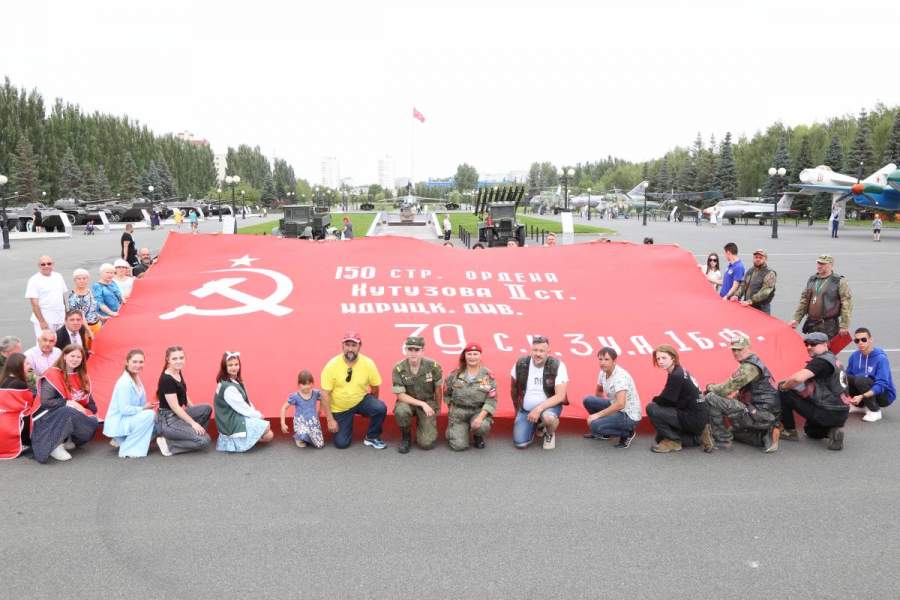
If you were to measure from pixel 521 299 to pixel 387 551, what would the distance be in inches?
235

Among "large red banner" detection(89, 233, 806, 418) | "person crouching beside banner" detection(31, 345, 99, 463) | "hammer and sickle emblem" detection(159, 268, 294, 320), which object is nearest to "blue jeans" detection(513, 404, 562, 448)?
"large red banner" detection(89, 233, 806, 418)

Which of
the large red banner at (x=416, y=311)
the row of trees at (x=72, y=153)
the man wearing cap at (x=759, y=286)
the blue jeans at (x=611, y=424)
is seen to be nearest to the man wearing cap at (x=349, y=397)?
the large red banner at (x=416, y=311)

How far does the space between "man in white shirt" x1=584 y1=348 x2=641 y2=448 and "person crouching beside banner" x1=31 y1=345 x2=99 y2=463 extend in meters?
5.24

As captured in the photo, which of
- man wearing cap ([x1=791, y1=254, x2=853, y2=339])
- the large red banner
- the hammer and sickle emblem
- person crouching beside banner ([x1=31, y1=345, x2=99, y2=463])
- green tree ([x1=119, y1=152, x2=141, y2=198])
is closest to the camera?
person crouching beside banner ([x1=31, y1=345, x2=99, y2=463])

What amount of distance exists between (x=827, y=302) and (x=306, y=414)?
6.89 meters

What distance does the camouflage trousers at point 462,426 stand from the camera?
6.59 metres

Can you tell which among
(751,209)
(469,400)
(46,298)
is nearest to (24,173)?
(751,209)

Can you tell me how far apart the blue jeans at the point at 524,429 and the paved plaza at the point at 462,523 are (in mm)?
140

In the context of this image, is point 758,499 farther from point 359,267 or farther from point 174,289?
point 174,289

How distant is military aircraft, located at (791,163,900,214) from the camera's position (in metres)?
38.5

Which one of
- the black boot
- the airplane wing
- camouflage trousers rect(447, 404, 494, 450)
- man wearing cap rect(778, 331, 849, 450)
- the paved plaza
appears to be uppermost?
the airplane wing

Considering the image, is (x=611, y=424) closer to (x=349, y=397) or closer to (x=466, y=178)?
(x=349, y=397)

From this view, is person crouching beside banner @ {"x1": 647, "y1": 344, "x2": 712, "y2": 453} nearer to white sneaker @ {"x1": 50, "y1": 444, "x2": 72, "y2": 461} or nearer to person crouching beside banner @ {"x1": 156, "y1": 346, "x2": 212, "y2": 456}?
person crouching beside banner @ {"x1": 156, "y1": 346, "x2": 212, "y2": 456}

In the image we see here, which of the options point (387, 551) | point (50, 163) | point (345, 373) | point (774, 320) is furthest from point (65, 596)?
point (50, 163)
